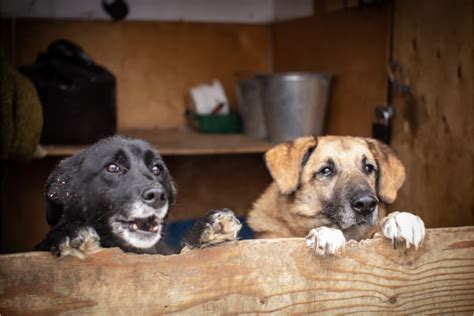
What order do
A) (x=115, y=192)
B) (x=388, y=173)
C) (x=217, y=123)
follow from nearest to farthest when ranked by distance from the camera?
(x=115, y=192), (x=388, y=173), (x=217, y=123)

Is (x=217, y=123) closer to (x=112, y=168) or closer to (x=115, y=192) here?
(x=112, y=168)

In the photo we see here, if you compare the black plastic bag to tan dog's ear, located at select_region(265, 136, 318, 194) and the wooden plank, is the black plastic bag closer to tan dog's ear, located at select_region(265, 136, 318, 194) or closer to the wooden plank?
tan dog's ear, located at select_region(265, 136, 318, 194)

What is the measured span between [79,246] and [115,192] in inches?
23.7

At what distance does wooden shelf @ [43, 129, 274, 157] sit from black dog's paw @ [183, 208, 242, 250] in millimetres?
2219

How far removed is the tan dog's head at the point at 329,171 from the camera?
3.14 meters

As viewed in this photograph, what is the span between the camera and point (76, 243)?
198 cm

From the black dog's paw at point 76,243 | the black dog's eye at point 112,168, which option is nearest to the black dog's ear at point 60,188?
the black dog's eye at point 112,168

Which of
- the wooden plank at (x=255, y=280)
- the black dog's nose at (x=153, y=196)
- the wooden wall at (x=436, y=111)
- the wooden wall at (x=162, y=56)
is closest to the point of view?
the wooden plank at (x=255, y=280)

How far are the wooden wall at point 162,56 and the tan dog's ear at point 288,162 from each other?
3.01 metres

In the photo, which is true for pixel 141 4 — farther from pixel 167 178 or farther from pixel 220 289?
pixel 220 289

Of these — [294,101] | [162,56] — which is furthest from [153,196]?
[162,56]

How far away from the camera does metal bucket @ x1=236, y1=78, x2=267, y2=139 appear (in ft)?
17.9

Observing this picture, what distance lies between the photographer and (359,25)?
472 centimetres

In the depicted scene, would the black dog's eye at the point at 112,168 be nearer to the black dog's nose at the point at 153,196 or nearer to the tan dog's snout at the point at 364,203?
the black dog's nose at the point at 153,196
